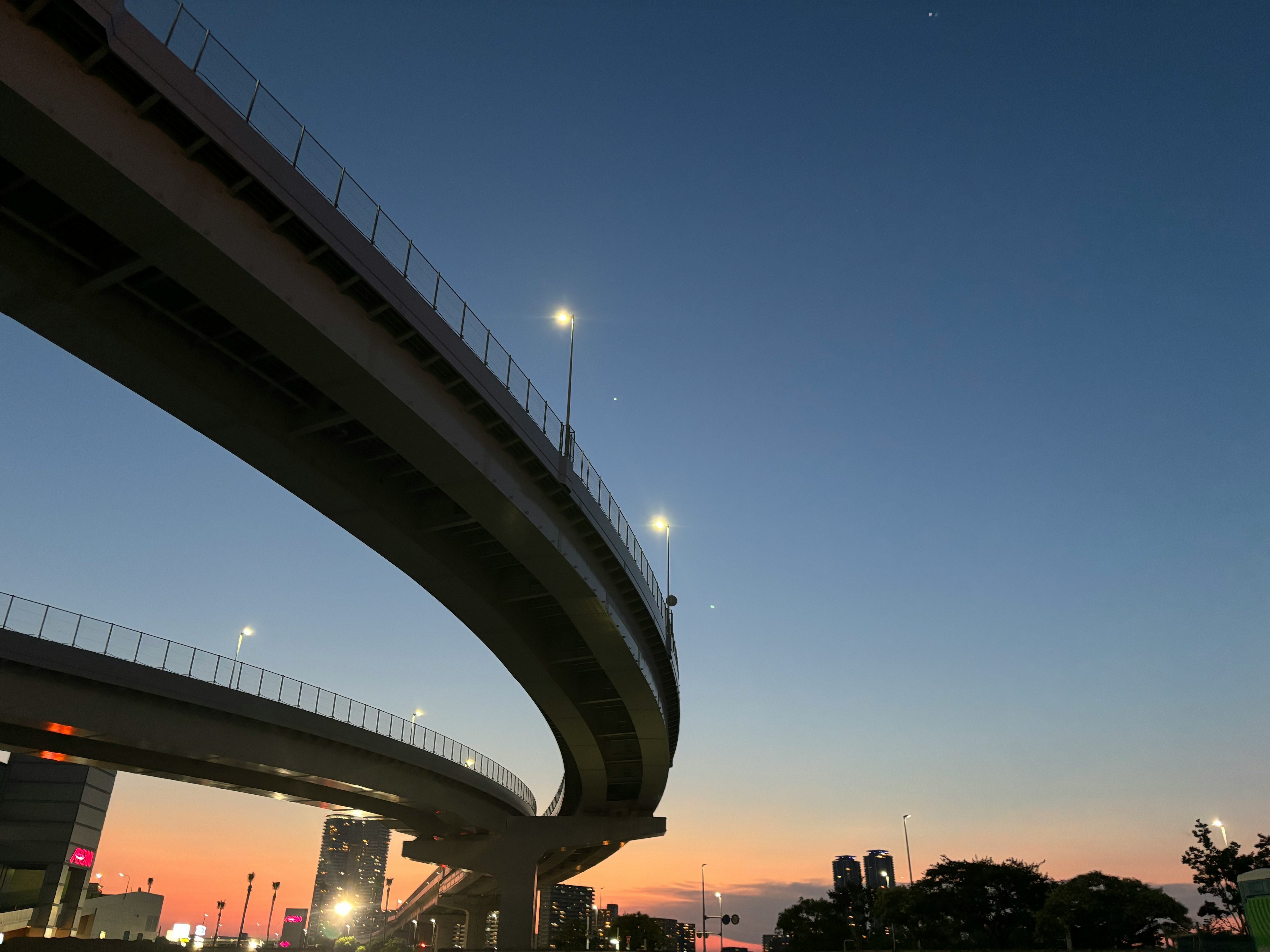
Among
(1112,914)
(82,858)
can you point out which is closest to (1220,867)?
(1112,914)

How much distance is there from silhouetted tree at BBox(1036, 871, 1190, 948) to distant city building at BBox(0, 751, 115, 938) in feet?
274

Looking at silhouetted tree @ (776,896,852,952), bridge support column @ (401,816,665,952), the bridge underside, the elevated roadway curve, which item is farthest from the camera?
silhouetted tree @ (776,896,852,952)

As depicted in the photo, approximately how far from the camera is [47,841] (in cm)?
7750

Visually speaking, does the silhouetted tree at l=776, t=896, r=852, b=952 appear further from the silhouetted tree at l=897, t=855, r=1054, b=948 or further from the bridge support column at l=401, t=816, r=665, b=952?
the bridge support column at l=401, t=816, r=665, b=952

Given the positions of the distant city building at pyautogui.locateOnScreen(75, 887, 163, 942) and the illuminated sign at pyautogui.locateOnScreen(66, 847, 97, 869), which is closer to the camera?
the illuminated sign at pyautogui.locateOnScreen(66, 847, 97, 869)

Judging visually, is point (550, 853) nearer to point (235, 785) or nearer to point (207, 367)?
point (235, 785)

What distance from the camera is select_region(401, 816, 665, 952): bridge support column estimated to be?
54219 mm

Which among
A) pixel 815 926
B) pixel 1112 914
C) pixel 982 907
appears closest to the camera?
pixel 1112 914

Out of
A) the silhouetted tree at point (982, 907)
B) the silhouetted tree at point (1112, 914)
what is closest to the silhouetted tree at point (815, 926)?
the silhouetted tree at point (982, 907)

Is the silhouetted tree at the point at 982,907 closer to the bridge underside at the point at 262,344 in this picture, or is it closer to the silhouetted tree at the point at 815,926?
the silhouetted tree at the point at 815,926

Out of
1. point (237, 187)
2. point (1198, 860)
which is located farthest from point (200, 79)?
point (1198, 860)

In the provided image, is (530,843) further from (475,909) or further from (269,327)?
(269,327)

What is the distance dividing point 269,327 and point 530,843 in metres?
47.3

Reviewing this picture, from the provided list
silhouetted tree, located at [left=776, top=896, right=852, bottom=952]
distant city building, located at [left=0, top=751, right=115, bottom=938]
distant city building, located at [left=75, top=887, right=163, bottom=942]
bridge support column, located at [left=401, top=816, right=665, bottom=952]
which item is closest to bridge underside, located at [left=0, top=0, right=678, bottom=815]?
bridge support column, located at [left=401, top=816, right=665, bottom=952]
